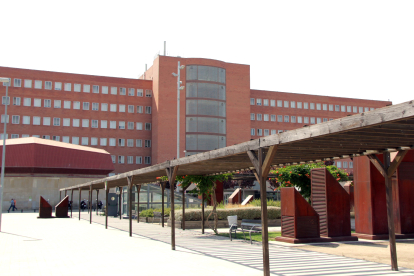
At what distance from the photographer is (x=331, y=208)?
15.4m

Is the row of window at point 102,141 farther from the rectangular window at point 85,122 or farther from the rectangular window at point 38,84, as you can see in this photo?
the rectangular window at point 38,84

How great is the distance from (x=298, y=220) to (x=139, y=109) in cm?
6074

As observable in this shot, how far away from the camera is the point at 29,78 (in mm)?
67000

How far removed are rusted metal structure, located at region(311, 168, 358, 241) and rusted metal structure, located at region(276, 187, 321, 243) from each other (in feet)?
2.16

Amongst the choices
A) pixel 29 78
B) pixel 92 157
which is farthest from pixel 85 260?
pixel 29 78

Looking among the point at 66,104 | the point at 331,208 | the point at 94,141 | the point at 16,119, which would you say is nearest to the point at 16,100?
the point at 16,119

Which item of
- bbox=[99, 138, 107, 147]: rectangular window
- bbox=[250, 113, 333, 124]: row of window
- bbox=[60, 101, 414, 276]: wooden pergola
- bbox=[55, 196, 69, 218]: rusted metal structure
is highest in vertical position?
bbox=[250, 113, 333, 124]: row of window

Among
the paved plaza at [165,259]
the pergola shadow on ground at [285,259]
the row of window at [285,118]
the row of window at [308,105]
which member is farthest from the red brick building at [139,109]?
the pergola shadow on ground at [285,259]

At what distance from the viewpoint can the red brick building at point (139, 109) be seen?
221 ft

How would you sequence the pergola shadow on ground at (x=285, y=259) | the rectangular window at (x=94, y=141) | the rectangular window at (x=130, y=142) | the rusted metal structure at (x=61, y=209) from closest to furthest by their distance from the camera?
the pergola shadow on ground at (x=285, y=259)
the rusted metal structure at (x=61, y=209)
the rectangular window at (x=94, y=141)
the rectangular window at (x=130, y=142)

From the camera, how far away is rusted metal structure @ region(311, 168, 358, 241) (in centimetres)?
1512

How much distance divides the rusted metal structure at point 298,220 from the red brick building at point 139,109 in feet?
175

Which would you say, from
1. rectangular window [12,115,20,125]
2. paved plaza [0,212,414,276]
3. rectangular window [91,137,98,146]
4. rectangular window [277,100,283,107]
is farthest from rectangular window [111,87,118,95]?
paved plaza [0,212,414,276]

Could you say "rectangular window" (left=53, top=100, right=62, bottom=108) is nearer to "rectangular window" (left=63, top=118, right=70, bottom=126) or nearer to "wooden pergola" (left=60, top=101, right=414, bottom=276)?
"rectangular window" (left=63, top=118, right=70, bottom=126)
